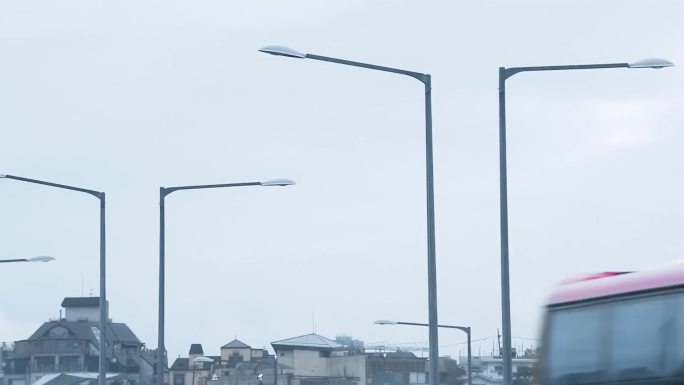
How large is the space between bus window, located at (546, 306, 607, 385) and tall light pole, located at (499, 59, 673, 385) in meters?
4.25

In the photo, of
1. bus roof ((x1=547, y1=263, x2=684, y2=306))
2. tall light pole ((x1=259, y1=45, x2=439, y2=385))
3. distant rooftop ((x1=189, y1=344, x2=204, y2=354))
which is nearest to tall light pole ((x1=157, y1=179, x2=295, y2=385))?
tall light pole ((x1=259, y1=45, x2=439, y2=385))

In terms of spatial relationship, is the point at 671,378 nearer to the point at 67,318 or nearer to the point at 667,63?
the point at 667,63

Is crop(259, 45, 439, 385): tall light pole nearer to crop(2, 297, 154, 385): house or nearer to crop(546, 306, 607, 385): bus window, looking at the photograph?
crop(546, 306, 607, 385): bus window

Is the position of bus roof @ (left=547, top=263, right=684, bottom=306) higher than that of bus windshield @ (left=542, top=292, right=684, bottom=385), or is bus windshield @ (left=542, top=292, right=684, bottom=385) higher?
bus roof @ (left=547, top=263, right=684, bottom=306)

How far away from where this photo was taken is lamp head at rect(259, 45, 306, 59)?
2536cm

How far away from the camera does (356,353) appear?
432 ft

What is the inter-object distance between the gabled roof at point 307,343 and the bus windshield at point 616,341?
113 m

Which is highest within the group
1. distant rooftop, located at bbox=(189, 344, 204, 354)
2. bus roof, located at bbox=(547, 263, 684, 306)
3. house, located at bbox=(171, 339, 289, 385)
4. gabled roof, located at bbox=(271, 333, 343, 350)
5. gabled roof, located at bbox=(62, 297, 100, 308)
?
gabled roof, located at bbox=(62, 297, 100, 308)

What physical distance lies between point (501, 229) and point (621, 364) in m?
7.42

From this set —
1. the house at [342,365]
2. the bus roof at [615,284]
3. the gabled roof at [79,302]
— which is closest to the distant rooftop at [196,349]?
the gabled roof at [79,302]

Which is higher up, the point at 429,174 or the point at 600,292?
the point at 429,174

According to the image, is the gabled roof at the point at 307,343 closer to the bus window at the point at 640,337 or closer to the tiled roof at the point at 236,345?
the tiled roof at the point at 236,345

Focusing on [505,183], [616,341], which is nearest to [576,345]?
[616,341]

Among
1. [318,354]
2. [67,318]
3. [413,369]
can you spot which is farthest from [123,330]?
[413,369]
